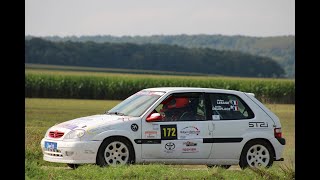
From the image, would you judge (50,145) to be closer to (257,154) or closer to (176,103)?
(176,103)

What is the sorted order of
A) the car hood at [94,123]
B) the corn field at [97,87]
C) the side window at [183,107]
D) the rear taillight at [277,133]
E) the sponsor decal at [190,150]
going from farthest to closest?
the corn field at [97,87]
the rear taillight at [277,133]
the side window at [183,107]
the sponsor decal at [190,150]
the car hood at [94,123]

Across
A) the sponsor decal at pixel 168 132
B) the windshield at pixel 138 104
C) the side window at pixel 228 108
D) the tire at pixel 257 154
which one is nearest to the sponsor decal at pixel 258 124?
the side window at pixel 228 108

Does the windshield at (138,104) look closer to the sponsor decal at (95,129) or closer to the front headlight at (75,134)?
the sponsor decal at (95,129)

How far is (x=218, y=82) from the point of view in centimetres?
7762

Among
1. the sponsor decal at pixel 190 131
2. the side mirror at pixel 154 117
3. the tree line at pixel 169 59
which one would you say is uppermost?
the tree line at pixel 169 59

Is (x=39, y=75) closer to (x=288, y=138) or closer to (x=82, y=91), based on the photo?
(x=82, y=91)

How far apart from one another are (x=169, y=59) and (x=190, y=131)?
166 meters

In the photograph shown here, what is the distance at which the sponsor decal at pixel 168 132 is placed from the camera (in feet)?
48.5

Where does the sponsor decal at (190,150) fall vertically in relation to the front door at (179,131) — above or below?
below

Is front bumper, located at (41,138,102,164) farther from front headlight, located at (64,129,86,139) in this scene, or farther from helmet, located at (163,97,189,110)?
helmet, located at (163,97,189,110)
